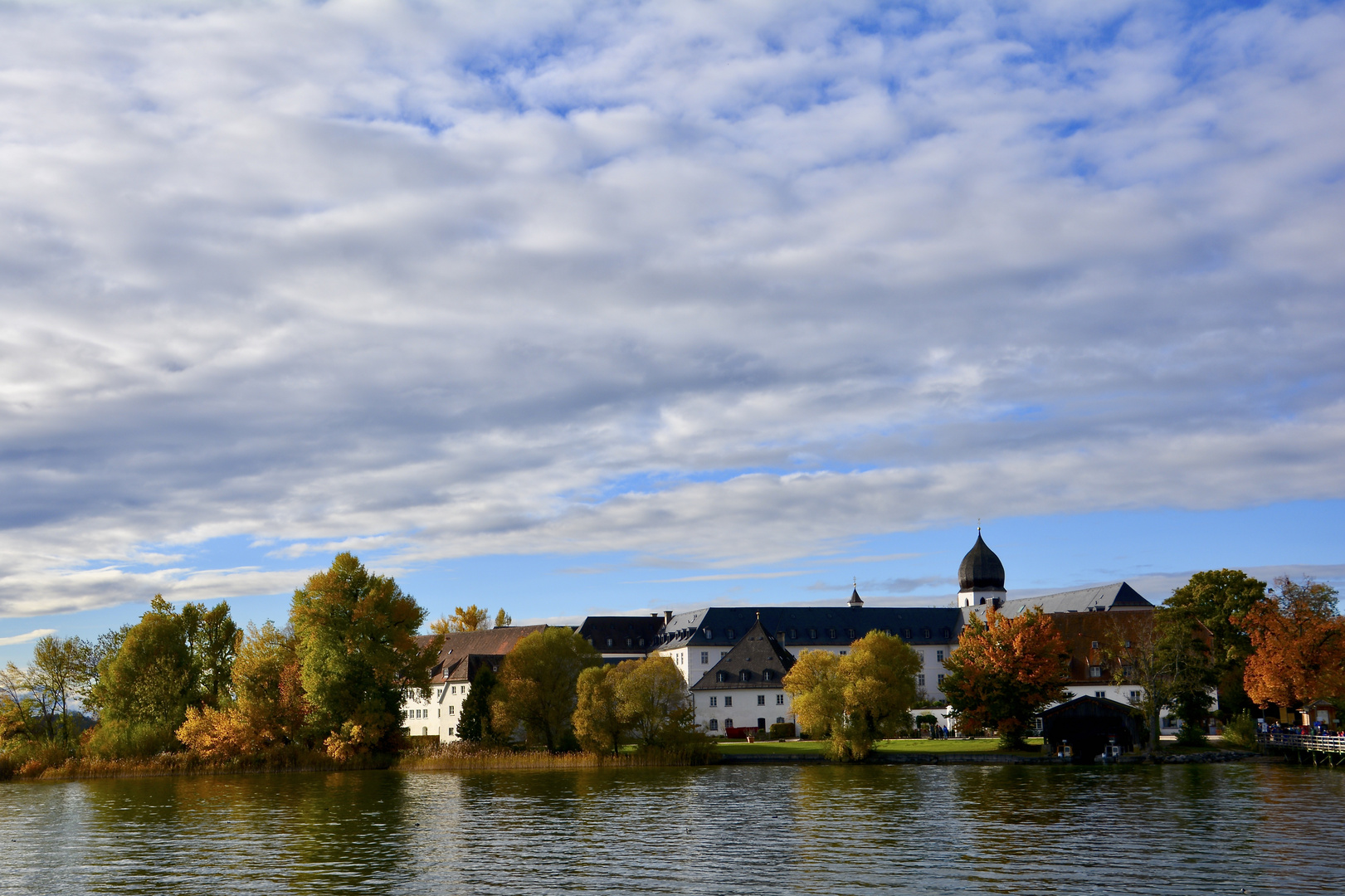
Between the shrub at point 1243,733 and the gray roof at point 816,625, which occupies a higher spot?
the gray roof at point 816,625

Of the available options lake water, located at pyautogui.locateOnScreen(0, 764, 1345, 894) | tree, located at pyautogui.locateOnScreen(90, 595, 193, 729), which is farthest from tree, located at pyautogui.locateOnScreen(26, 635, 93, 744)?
lake water, located at pyautogui.locateOnScreen(0, 764, 1345, 894)

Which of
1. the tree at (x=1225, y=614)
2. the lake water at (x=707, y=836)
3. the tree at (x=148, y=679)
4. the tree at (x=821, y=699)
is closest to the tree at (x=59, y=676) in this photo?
the tree at (x=148, y=679)

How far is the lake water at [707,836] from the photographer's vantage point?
35.3 meters

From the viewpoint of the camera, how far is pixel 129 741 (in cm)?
9094

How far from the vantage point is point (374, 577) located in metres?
95.6

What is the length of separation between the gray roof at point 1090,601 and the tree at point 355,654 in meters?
68.6

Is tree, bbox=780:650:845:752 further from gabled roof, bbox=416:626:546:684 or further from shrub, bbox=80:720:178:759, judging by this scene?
gabled roof, bbox=416:626:546:684

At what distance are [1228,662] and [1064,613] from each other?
30.7m

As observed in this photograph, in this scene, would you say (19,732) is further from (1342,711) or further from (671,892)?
(1342,711)

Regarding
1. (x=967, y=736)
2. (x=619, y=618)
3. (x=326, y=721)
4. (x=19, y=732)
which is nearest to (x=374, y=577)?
(x=326, y=721)

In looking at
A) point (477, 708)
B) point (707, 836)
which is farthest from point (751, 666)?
point (707, 836)

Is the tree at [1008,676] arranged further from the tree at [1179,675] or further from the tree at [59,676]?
the tree at [59,676]

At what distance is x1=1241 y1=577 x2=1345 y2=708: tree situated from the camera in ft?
282

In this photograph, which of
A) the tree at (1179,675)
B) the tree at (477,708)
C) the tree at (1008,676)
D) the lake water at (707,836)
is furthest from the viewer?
the tree at (477,708)
